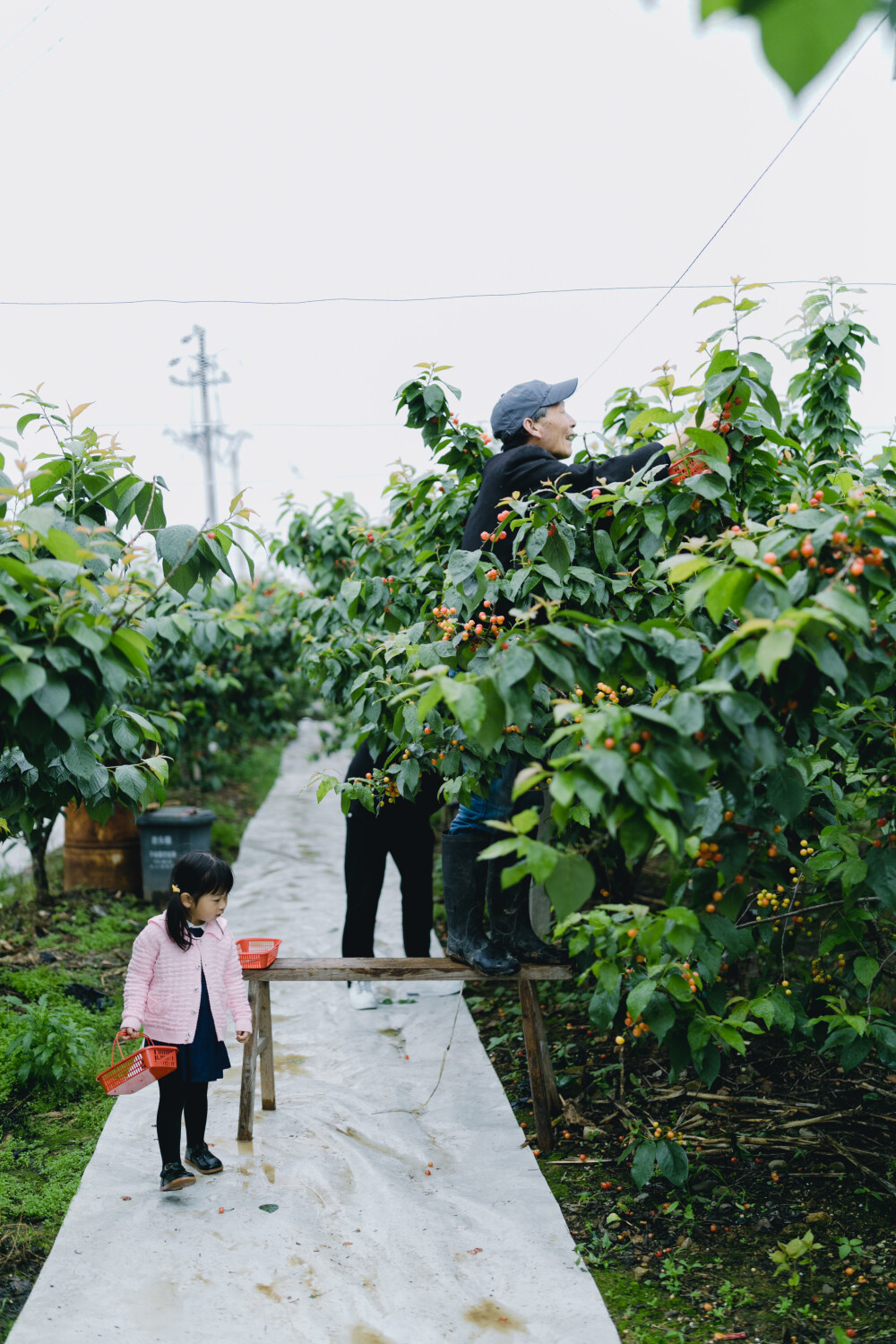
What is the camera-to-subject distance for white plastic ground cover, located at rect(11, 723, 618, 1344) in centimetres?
198

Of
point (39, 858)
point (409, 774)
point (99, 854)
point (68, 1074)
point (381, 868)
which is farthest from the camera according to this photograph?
point (99, 854)

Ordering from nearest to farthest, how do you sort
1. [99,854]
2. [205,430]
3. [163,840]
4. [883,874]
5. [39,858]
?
[883,874] < [39,858] < [163,840] < [99,854] < [205,430]

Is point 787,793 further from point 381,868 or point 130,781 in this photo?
point 381,868

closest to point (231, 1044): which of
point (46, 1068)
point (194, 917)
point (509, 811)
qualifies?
point (46, 1068)

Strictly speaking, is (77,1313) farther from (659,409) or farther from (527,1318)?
(659,409)

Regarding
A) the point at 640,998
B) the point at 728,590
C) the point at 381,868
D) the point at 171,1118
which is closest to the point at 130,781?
the point at 171,1118

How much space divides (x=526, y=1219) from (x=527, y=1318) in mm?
370

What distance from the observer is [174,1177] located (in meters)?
2.48

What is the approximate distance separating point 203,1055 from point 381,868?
1369 millimetres

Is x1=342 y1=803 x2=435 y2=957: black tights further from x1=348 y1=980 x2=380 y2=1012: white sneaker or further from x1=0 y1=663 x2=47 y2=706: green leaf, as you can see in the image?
x1=0 y1=663 x2=47 y2=706: green leaf

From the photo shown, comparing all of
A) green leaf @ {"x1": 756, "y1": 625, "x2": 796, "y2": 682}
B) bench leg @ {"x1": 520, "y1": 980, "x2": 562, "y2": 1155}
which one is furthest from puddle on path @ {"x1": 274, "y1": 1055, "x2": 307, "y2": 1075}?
green leaf @ {"x1": 756, "y1": 625, "x2": 796, "y2": 682}

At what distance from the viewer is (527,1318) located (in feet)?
6.50

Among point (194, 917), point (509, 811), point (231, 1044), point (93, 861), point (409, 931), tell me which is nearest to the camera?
point (194, 917)

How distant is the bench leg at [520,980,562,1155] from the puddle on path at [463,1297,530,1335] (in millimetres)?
683
